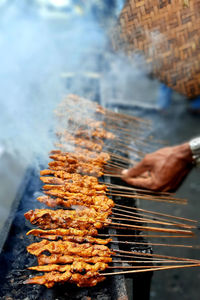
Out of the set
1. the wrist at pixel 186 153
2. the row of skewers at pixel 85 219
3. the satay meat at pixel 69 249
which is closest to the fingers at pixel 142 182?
the row of skewers at pixel 85 219

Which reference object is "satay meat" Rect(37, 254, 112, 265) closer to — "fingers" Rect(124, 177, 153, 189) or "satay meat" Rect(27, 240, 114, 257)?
"satay meat" Rect(27, 240, 114, 257)

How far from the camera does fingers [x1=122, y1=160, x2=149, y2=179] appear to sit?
401cm

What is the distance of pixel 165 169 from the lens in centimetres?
375

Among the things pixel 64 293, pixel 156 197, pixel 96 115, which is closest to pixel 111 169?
pixel 156 197

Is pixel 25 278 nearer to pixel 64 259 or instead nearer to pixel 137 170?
pixel 64 259

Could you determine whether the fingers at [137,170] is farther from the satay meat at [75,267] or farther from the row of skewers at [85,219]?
the satay meat at [75,267]

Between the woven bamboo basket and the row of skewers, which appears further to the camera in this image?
the woven bamboo basket

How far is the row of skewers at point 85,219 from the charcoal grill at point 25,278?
0.12m

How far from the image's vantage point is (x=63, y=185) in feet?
11.5

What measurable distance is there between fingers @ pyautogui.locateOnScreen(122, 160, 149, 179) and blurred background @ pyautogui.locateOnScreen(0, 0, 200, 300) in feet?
4.86

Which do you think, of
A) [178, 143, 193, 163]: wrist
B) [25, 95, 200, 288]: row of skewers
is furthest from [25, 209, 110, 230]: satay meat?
[178, 143, 193, 163]: wrist

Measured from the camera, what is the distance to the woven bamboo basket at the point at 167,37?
377 centimetres

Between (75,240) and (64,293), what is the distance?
555mm

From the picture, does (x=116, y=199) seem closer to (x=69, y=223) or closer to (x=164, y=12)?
(x=69, y=223)
